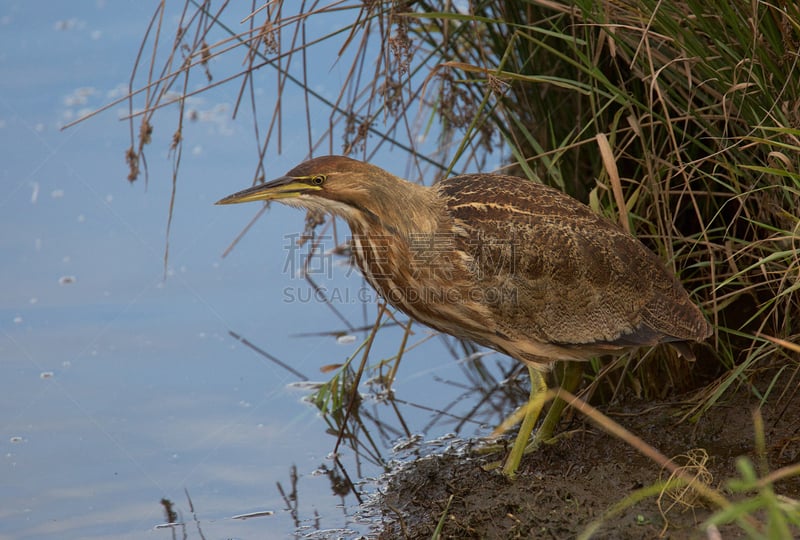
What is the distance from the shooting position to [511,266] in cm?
334

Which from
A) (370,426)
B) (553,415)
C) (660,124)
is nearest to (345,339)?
(370,426)

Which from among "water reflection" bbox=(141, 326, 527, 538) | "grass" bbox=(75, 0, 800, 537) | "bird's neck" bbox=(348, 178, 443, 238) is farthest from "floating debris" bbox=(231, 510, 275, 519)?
"bird's neck" bbox=(348, 178, 443, 238)

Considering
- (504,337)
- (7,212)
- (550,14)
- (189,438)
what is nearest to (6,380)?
(189,438)

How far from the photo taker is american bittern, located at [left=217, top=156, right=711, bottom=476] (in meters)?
3.34

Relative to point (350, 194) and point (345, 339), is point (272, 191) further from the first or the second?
point (345, 339)

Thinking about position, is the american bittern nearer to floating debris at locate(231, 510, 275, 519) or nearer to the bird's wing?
the bird's wing

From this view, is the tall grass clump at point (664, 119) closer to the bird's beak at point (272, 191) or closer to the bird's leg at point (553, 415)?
the bird's leg at point (553, 415)

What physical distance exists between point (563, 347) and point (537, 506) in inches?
28.8

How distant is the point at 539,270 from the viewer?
335 centimetres

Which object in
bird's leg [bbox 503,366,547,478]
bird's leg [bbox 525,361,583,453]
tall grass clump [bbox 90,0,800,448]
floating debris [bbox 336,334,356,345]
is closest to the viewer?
tall grass clump [bbox 90,0,800,448]

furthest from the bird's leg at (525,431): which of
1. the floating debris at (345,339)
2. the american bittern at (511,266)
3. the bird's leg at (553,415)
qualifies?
the floating debris at (345,339)

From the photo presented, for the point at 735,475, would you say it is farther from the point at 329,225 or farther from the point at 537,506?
the point at 329,225

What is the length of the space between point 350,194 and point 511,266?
625 millimetres

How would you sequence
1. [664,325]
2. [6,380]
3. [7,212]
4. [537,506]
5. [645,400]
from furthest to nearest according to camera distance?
[7,212] → [6,380] → [645,400] → [664,325] → [537,506]
